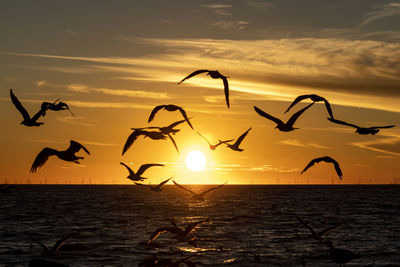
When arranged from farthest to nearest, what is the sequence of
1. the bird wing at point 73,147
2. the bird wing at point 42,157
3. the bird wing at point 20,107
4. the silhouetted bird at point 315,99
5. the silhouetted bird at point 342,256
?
the silhouetted bird at point 342,256, the bird wing at point 20,107, the bird wing at point 73,147, the bird wing at point 42,157, the silhouetted bird at point 315,99

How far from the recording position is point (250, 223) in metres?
75.8

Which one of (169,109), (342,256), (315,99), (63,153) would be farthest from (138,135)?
(342,256)

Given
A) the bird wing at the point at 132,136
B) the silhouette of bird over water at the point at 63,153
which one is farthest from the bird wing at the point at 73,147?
the bird wing at the point at 132,136

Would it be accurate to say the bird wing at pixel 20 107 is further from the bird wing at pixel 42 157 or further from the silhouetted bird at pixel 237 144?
the silhouetted bird at pixel 237 144

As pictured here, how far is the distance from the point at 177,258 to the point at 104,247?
10.0 m

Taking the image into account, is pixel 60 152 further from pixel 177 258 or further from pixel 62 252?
pixel 62 252

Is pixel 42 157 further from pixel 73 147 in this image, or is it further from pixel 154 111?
pixel 154 111

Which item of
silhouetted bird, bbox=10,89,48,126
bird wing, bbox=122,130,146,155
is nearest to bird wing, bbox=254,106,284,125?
bird wing, bbox=122,130,146,155

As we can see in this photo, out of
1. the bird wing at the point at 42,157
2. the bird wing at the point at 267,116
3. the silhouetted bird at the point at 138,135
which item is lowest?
the bird wing at the point at 42,157

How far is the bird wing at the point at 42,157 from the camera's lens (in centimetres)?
1894

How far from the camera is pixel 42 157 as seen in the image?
1958cm

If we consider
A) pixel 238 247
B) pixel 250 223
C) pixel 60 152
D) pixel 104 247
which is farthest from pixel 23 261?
pixel 250 223

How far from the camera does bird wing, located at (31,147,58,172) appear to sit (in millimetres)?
18938

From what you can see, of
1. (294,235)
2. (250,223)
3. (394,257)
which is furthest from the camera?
(250,223)
